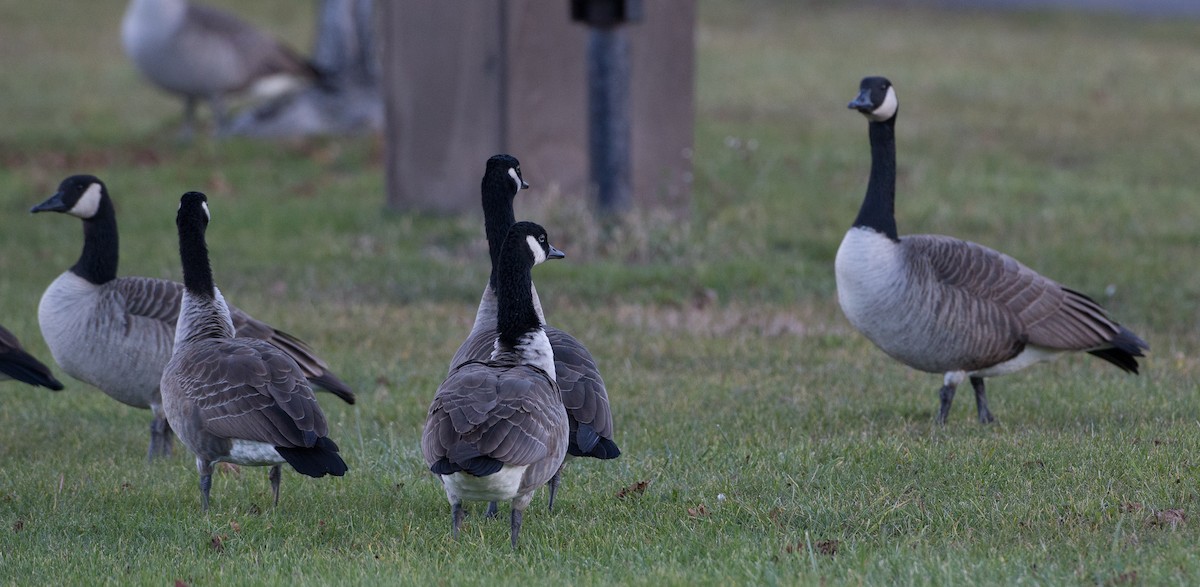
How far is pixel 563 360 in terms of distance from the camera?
6.71 m

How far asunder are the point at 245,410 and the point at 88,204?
303 cm

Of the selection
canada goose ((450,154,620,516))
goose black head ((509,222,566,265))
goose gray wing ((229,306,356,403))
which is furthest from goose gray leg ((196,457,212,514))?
goose black head ((509,222,566,265))

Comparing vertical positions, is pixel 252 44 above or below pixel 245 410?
above

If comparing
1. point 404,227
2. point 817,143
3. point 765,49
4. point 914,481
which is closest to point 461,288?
Result: point 404,227

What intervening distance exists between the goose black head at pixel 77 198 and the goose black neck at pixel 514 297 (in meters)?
3.57

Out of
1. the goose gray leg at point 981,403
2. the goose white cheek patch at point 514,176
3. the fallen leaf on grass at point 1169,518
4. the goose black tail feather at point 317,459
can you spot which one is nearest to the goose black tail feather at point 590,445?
the goose black tail feather at point 317,459

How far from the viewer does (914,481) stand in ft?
21.3

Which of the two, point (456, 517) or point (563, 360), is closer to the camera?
point (456, 517)

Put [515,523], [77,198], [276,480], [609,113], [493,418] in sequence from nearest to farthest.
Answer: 1. [493,418]
2. [515,523]
3. [276,480]
4. [77,198]
5. [609,113]

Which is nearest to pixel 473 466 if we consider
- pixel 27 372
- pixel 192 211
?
pixel 192 211

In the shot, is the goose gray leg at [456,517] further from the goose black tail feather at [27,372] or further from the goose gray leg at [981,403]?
the goose gray leg at [981,403]

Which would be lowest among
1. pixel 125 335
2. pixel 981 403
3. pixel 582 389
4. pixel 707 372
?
pixel 707 372

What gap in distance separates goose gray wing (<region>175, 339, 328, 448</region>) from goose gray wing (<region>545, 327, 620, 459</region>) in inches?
44.3

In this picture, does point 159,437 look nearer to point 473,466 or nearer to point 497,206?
point 497,206
